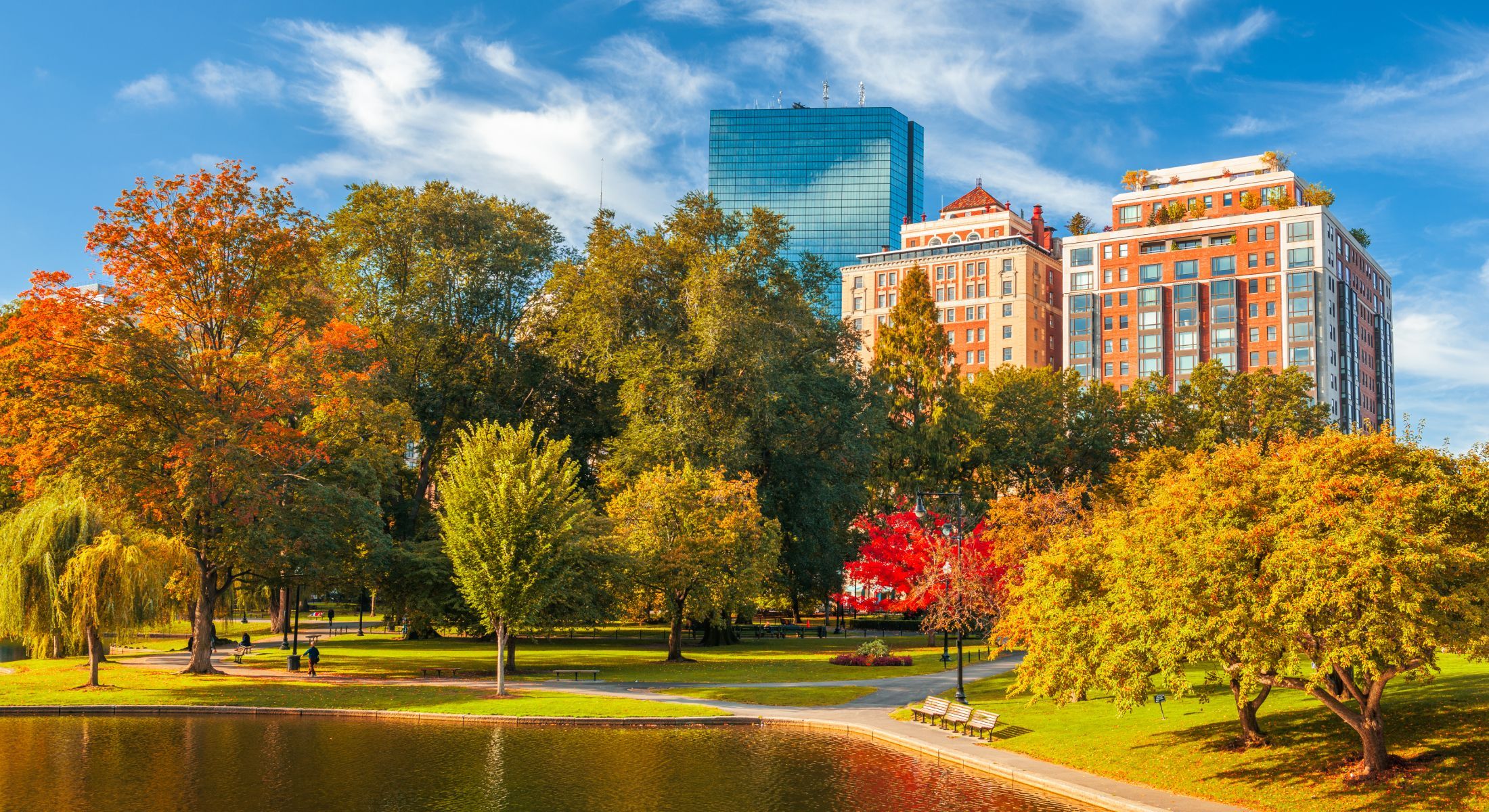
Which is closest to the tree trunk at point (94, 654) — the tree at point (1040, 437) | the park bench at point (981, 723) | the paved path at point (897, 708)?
the paved path at point (897, 708)

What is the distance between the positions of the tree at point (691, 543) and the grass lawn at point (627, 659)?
10.9ft

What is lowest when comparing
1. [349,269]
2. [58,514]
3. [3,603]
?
[3,603]

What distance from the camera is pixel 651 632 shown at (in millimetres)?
79688

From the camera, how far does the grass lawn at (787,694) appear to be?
40875 mm

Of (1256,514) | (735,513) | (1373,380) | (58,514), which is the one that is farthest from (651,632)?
(1373,380)

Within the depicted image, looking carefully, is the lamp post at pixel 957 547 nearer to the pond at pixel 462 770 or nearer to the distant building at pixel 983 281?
the pond at pixel 462 770

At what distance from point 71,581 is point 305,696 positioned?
32.7 ft

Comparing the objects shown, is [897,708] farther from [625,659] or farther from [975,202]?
[975,202]

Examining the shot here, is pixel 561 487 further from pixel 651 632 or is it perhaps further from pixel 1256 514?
pixel 651 632

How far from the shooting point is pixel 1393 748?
24578 millimetres

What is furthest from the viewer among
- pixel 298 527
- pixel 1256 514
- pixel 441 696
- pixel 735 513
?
pixel 735 513

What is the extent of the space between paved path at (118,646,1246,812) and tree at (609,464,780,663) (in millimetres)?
7455

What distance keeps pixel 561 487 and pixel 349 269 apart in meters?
29.4

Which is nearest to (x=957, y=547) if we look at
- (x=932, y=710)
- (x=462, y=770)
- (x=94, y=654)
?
(x=932, y=710)
